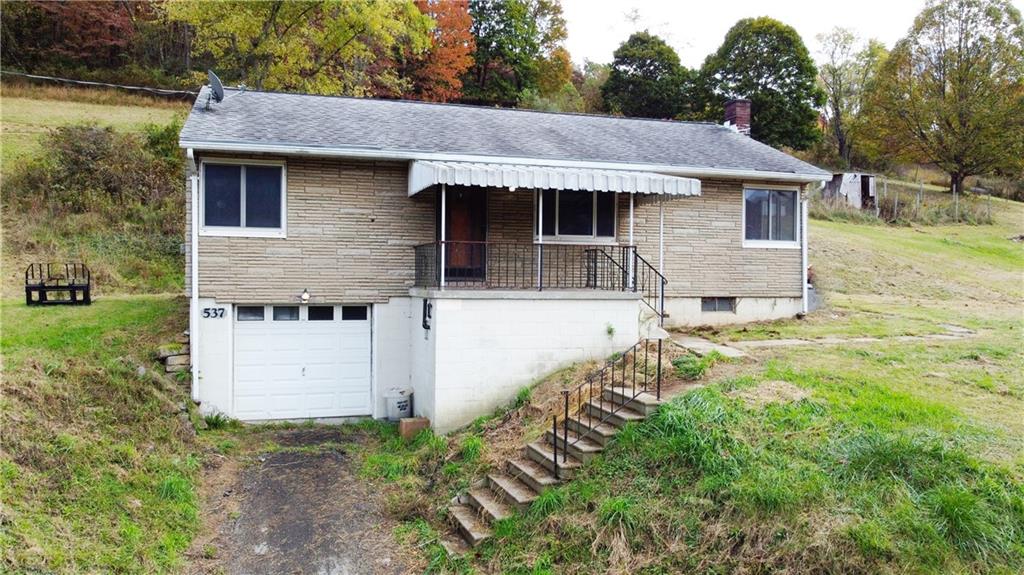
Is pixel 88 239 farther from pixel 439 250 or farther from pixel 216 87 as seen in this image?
pixel 439 250

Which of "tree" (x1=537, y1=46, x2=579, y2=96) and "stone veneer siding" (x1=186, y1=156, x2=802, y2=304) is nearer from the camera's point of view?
"stone veneer siding" (x1=186, y1=156, x2=802, y2=304)

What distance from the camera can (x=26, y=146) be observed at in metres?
24.3

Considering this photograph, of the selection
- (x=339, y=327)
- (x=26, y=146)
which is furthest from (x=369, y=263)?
(x=26, y=146)

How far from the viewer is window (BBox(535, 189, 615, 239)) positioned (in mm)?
13711

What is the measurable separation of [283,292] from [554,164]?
221 inches

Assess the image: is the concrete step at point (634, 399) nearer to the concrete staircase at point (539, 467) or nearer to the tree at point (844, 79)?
the concrete staircase at point (539, 467)

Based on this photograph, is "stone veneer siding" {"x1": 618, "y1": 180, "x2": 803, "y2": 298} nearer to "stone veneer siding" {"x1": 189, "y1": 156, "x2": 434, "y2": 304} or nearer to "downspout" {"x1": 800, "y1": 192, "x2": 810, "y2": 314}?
"downspout" {"x1": 800, "y1": 192, "x2": 810, "y2": 314}

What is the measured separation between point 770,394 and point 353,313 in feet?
25.5

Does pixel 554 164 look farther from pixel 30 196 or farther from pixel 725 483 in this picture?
pixel 30 196

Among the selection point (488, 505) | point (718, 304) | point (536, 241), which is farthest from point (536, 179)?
point (718, 304)

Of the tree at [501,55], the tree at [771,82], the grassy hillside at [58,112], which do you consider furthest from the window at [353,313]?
the tree at [771,82]

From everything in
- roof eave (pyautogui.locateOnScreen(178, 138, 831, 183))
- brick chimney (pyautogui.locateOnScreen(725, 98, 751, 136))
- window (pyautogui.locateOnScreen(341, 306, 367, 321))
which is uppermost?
brick chimney (pyautogui.locateOnScreen(725, 98, 751, 136))

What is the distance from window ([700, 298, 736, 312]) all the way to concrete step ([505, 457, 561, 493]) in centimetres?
725

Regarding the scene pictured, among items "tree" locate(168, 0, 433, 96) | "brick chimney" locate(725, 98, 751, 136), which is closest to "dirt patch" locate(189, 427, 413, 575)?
"brick chimney" locate(725, 98, 751, 136)
